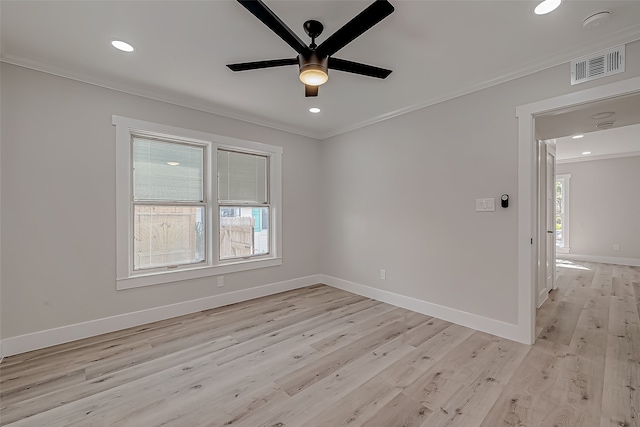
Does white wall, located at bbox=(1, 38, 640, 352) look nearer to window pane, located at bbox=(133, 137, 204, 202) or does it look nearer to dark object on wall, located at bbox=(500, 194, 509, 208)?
dark object on wall, located at bbox=(500, 194, 509, 208)

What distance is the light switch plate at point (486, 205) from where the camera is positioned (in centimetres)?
283

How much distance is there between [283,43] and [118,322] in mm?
3229

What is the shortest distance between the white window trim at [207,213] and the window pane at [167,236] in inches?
4.1

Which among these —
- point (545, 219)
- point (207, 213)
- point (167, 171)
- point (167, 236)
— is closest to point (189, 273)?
point (167, 236)

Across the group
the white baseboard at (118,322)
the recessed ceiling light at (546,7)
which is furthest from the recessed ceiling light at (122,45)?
the recessed ceiling light at (546,7)

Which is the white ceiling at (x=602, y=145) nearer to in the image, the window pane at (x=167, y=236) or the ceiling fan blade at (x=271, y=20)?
the ceiling fan blade at (x=271, y=20)

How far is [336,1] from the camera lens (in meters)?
1.79

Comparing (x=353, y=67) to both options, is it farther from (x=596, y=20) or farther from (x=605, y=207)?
(x=605, y=207)

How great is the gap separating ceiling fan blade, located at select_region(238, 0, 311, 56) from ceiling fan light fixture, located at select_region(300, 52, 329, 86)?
49 mm

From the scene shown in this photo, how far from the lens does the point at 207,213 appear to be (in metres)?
3.60

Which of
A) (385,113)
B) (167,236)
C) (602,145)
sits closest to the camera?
(167,236)

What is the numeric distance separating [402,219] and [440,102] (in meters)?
1.49

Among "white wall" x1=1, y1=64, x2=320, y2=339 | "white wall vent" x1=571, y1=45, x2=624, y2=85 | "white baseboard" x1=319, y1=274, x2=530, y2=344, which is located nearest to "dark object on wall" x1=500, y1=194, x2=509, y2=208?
"white wall vent" x1=571, y1=45, x2=624, y2=85

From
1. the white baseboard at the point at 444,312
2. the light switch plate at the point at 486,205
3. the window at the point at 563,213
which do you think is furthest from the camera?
the window at the point at 563,213
